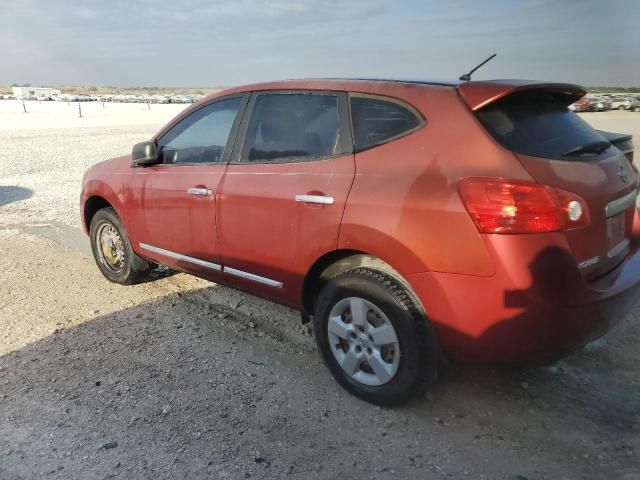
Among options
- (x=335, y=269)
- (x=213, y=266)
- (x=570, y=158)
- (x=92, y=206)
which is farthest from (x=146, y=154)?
(x=570, y=158)

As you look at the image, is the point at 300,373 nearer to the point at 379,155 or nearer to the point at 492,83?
the point at 379,155

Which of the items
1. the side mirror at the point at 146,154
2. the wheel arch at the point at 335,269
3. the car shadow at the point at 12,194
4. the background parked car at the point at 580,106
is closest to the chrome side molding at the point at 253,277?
the wheel arch at the point at 335,269

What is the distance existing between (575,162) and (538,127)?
0.27 metres

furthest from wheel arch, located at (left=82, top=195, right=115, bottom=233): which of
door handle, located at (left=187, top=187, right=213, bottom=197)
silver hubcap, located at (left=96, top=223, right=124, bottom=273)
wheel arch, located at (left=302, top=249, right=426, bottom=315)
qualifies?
wheel arch, located at (left=302, top=249, right=426, bottom=315)

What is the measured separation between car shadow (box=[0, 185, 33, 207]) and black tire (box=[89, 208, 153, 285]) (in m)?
4.77

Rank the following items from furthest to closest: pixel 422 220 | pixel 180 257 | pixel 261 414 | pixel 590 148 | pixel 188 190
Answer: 1. pixel 180 257
2. pixel 188 190
3. pixel 261 414
4. pixel 590 148
5. pixel 422 220

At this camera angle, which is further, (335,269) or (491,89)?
(335,269)

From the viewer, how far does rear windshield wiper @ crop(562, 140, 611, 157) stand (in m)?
2.84

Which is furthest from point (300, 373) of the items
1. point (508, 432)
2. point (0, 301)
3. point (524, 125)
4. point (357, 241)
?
point (0, 301)

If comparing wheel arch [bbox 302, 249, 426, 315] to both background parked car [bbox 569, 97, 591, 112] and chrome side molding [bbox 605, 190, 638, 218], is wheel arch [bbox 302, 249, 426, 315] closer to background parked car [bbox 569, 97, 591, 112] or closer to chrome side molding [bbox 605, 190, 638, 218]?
chrome side molding [bbox 605, 190, 638, 218]

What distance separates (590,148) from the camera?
298 cm

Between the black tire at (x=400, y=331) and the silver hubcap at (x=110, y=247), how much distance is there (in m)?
2.75

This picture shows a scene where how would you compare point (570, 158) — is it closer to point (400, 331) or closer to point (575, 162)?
point (575, 162)

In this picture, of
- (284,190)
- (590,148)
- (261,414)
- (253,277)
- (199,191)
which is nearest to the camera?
(590,148)
